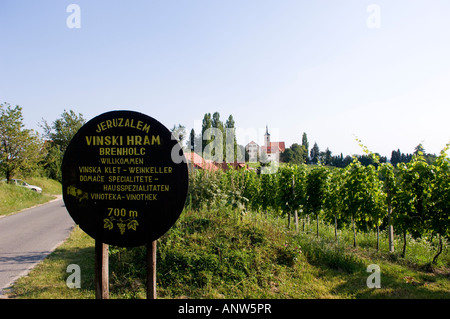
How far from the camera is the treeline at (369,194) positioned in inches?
254

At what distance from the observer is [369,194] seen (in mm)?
7836

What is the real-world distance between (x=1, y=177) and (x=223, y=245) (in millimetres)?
24247

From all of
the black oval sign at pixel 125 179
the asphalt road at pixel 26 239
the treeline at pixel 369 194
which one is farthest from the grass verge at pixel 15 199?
the black oval sign at pixel 125 179

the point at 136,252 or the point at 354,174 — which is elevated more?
the point at 354,174

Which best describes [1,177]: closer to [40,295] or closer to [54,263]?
[54,263]

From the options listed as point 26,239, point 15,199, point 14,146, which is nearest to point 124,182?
point 26,239

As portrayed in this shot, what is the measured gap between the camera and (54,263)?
21.0 ft

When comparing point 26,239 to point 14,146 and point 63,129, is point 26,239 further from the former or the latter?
point 63,129

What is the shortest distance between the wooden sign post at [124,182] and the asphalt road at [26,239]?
2.95 metres

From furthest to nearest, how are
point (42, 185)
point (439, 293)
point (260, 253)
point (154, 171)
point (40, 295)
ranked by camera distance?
1. point (42, 185)
2. point (260, 253)
3. point (439, 293)
4. point (40, 295)
5. point (154, 171)

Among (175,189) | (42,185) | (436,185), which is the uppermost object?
(175,189)

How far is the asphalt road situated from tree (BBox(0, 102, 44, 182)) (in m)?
10.3

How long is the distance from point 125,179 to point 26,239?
743 centimetres
